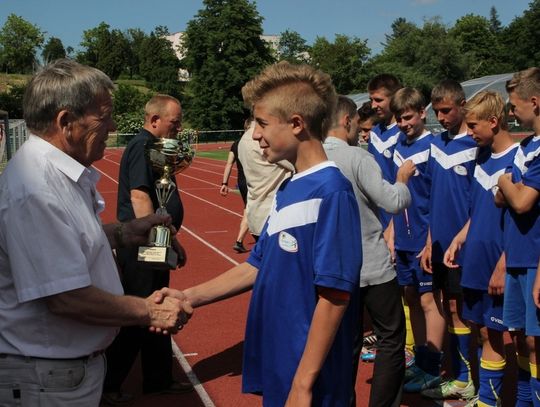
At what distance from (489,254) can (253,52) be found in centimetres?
6036

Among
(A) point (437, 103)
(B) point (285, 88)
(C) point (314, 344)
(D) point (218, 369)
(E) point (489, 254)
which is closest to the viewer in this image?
(C) point (314, 344)

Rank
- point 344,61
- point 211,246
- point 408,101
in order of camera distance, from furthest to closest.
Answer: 1. point 344,61
2. point 211,246
3. point 408,101

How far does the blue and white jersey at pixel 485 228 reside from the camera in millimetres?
3916

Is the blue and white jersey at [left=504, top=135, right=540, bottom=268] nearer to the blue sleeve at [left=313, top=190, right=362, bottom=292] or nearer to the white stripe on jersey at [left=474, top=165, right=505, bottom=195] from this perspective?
the white stripe on jersey at [left=474, top=165, right=505, bottom=195]

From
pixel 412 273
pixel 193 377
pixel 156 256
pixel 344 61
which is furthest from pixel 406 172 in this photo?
pixel 344 61

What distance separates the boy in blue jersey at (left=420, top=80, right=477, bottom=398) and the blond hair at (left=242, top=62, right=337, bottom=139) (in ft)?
7.50

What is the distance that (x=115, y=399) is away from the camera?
4.81 meters

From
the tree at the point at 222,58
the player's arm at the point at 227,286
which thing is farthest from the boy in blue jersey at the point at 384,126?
the tree at the point at 222,58

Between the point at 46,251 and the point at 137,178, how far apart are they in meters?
2.45

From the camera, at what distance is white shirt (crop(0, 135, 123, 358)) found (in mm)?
2098

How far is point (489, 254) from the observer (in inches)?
155

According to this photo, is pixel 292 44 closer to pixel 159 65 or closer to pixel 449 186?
pixel 159 65

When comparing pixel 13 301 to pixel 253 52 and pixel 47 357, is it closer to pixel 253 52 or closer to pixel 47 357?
pixel 47 357

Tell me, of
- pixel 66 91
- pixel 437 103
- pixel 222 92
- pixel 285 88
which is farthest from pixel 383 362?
pixel 222 92
